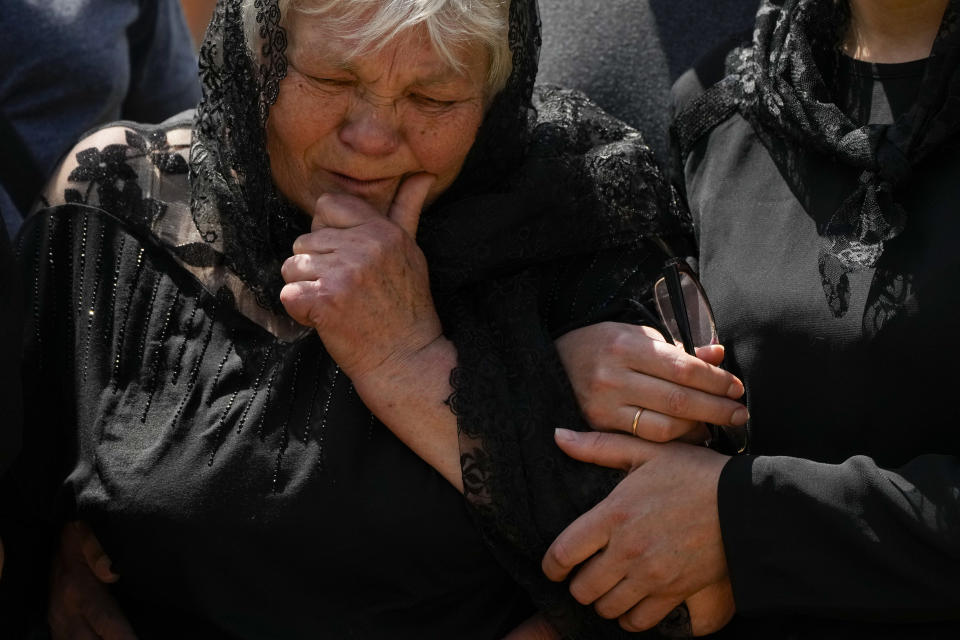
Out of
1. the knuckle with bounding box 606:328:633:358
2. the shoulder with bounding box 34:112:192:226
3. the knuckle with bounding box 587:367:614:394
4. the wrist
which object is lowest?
the knuckle with bounding box 587:367:614:394

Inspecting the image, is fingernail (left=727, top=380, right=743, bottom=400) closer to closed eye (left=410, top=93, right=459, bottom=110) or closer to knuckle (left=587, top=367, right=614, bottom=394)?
knuckle (left=587, top=367, right=614, bottom=394)

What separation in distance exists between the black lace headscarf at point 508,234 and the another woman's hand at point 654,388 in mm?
55

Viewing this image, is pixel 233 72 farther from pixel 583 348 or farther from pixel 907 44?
pixel 907 44

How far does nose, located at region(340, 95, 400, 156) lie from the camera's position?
7.42ft

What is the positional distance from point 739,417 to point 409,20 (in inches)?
36.9

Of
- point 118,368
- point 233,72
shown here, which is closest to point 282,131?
point 233,72

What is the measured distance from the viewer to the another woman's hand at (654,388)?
222 centimetres

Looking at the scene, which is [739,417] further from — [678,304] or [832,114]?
[832,114]

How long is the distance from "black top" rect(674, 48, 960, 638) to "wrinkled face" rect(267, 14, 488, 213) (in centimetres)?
62

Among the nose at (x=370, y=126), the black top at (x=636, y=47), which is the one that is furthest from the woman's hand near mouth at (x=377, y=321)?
the black top at (x=636, y=47)

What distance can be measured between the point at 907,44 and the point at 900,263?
469 mm

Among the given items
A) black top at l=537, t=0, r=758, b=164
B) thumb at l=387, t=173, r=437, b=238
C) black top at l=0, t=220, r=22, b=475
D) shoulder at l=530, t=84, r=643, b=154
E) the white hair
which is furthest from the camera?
black top at l=537, t=0, r=758, b=164

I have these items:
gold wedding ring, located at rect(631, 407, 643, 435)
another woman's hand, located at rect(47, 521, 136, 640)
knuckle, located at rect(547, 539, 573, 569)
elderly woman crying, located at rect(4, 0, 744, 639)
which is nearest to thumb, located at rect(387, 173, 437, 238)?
elderly woman crying, located at rect(4, 0, 744, 639)

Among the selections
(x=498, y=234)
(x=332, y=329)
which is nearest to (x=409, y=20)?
(x=498, y=234)
